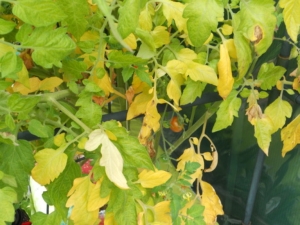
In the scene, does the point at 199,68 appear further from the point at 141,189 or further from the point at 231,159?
the point at 231,159

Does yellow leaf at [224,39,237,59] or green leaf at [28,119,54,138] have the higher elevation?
yellow leaf at [224,39,237,59]

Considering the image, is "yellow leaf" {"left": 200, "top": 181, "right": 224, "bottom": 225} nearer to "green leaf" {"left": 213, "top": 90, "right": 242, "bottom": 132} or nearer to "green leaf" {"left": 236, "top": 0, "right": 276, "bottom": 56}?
"green leaf" {"left": 213, "top": 90, "right": 242, "bottom": 132}

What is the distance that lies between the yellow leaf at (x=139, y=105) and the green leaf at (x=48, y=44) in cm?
18

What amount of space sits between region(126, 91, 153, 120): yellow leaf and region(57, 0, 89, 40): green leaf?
16cm

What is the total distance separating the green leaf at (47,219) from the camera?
547 mm

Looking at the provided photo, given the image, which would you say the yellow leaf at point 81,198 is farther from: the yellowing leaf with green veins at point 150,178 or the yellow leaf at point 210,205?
the yellow leaf at point 210,205

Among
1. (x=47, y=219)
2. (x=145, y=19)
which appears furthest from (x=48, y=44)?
(x=47, y=219)

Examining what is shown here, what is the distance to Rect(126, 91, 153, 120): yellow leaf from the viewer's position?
60 cm

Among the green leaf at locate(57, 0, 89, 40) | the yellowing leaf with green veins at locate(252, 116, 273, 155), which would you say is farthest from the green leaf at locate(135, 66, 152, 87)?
the yellowing leaf with green veins at locate(252, 116, 273, 155)

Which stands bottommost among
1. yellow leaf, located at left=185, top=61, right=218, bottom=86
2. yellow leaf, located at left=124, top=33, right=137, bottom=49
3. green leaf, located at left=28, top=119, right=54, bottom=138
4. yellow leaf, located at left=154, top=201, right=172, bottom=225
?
yellow leaf, located at left=154, top=201, right=172, bottom=225

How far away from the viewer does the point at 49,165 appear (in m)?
0.48

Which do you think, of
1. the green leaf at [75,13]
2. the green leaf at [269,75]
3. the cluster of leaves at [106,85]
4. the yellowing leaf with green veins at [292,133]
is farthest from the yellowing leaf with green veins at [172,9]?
the yellowing leaf with green veins at [292,133]

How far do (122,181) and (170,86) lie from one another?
0.62 ft

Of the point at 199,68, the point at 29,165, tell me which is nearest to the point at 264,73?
the point at 199,68
